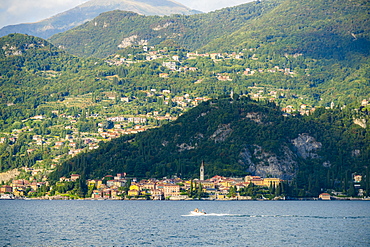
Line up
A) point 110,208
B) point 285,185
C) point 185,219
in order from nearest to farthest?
point 185,219 → point 110,208 → point 285,185

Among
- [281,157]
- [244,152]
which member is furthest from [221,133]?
[281,157]

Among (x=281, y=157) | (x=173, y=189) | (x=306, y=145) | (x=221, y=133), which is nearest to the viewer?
(x=173, y=189)

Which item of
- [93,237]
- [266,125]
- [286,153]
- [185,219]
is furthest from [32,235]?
[266,125]

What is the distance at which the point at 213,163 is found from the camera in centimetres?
17775

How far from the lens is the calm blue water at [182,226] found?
80.6 metres

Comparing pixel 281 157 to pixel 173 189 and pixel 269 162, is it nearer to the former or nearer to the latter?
pixel 269 162

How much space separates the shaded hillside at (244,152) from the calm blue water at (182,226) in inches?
1605

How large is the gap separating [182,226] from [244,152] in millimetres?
84127

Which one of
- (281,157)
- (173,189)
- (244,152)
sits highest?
(244,152)

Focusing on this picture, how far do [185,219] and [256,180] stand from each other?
6181cm

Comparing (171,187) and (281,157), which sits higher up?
(281,157)

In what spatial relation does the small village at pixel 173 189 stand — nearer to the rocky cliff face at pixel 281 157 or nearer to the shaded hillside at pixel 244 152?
the shaded hillside at pixel 244 152

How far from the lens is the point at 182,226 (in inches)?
3807

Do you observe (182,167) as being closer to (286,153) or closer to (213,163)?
(213,163)
